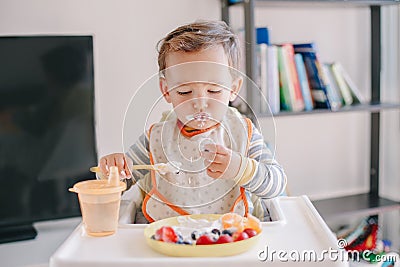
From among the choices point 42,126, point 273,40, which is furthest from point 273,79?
point 42,126

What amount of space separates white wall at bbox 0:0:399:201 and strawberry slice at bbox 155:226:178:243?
90 centimetres

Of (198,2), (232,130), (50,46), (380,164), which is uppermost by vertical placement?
(198,2)

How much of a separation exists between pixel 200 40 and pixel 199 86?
3.6 inches

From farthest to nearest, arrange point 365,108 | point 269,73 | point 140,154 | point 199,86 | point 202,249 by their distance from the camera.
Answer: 1. point 365,108
2. point 269,73
3. point 140,154
4. point 199,86
5. point 202,249

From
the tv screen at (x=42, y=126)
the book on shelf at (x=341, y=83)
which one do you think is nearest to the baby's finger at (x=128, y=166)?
A: the tv screen at (x=42, y=126)

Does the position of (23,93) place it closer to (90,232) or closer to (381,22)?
(90,232)

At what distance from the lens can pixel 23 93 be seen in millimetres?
1812

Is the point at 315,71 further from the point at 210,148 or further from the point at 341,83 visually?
the point at 210,148

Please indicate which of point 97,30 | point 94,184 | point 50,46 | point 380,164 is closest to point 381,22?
point 380,164

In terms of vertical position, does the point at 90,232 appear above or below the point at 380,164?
above

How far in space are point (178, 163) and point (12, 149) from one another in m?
1.02

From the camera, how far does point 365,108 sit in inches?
83.5

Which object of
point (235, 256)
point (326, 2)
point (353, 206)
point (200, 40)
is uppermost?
point (326, 2)

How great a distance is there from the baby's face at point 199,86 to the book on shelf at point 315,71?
3.83 feet
